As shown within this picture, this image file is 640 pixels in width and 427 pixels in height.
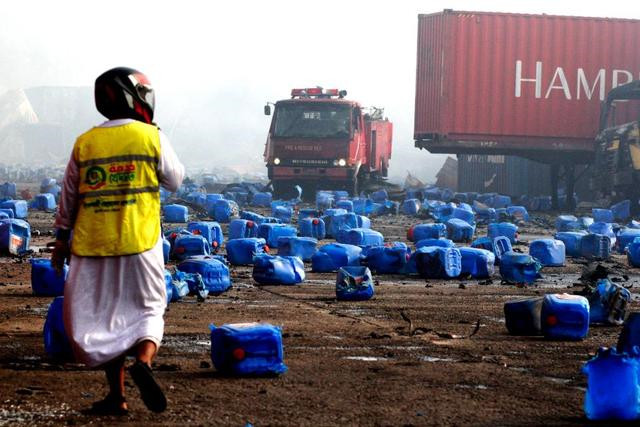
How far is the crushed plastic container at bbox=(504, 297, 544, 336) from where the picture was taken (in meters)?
8.08

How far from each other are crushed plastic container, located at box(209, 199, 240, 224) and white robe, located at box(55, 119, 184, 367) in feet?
58.9

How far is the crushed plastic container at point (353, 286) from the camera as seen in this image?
33.9 ft

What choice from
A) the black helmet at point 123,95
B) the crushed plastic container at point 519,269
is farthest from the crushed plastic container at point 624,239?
the black helmet at point 123,95

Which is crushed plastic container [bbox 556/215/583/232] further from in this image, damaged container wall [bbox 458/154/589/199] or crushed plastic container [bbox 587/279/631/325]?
damaged container wall [bbox 458/154/589/199]

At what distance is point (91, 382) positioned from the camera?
6.09 m

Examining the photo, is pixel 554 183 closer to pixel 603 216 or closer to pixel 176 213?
pixel 603 216

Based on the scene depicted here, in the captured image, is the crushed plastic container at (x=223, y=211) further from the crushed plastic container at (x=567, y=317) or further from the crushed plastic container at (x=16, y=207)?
the crushed plastic container at (x=567, y=317)

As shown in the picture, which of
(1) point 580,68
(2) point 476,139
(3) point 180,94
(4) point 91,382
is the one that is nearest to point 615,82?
(1) point 580,68

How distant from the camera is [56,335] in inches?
261

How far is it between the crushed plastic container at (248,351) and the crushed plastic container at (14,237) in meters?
8.57

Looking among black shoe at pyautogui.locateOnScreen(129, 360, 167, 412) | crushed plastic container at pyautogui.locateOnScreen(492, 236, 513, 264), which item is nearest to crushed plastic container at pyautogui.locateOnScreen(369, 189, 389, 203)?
crushed plastic container at pyautogui.locateOnScreen(492, 236, 513, 264)

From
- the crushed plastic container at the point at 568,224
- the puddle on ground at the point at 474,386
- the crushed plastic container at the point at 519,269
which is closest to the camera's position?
the puddle on ground at the point at 474,386

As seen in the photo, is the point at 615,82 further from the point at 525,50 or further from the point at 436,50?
the point at 436,50

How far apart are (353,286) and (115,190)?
5243mm
